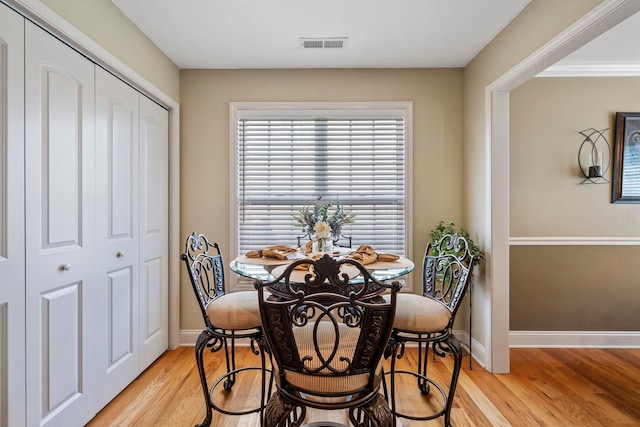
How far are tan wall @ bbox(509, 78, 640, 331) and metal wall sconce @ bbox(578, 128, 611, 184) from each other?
5cm

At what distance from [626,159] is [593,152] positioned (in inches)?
11.6

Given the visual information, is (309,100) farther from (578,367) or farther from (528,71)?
(578,367)

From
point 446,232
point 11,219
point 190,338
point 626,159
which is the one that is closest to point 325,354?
point 11,219

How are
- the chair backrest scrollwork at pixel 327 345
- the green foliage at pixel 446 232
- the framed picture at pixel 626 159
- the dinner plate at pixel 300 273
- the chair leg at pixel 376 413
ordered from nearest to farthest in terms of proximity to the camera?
the chair backrest scrollwork at pixel 327 345
the chair leg at pixel 376 413
the dinner plate at pixel 300 273
the green foliage at pixel 446 232
the framed picture at pixel 626 159

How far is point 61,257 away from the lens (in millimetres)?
1749

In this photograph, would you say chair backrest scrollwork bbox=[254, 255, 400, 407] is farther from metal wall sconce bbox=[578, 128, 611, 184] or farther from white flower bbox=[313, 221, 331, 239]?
metal wall sconce bbox=[578, 128, 611, 184]

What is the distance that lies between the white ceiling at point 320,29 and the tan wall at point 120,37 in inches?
3.0

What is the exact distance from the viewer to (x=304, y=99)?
3129 mm

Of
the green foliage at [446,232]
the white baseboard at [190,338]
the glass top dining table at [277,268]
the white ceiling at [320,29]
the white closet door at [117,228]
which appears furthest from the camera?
the white baseboard at [190,338]

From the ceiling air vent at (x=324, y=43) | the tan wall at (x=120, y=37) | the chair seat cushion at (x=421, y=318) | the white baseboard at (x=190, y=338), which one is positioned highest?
the ceiling air vent at (x=324, y=43)

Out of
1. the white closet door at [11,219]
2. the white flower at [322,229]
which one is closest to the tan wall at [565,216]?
the white flower at [322,229]

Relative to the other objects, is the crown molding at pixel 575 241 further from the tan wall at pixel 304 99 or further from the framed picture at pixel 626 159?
the tan wall at pixel 304 99

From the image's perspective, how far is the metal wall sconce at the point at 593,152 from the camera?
298 centimetres

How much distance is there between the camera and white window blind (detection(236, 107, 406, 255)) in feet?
10.4
